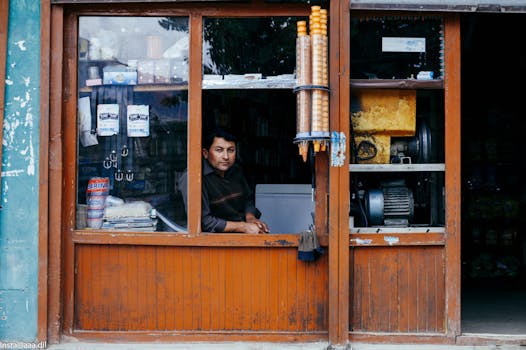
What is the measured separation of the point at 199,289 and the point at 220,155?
129cm

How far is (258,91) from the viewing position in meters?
5.75

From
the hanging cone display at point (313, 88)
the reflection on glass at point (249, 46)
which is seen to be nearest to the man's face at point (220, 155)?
the reflection on glass at point (249, 46)

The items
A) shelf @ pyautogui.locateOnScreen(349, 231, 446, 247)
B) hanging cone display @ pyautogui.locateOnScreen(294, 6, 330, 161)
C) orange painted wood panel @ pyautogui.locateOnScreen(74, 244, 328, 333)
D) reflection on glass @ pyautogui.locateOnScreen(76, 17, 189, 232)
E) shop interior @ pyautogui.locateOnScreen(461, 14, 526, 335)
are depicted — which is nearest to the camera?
hanging cone display @ pyautogui.locateOnScreen(294, 6, 330, 161)

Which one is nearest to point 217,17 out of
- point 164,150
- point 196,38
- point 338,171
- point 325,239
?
point 196,38

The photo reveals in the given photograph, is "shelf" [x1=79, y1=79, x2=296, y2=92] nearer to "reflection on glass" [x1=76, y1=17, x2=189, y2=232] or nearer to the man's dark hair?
"reflection on glass" [x1=76, y1=17, x2=189, y2=232]

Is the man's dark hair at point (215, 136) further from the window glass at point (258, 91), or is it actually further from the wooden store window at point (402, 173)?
the wooden store window at point (402, 173)

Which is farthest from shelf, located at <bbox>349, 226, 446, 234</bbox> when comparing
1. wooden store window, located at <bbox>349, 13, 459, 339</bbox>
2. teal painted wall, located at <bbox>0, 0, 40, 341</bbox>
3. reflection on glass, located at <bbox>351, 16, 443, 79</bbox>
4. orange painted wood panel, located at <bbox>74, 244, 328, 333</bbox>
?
teal painted wall, located at <bbox>0, 0, 40, 341</bbox>

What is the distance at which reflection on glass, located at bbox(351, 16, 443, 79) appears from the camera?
543 centimetres

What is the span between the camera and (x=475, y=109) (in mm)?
9219

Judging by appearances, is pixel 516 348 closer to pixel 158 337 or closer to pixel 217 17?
pixel 158 337

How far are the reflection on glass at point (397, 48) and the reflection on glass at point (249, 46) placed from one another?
0.59m

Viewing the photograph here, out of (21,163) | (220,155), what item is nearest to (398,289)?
(220,155)

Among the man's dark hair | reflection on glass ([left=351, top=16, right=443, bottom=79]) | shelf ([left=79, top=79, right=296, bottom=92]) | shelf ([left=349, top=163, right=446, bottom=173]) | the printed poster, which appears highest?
reflection on glass ([left=351, top=16, right=443, bottom=79])

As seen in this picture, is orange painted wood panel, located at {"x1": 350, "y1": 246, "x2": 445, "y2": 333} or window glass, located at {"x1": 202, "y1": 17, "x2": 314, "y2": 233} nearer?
orange painted wood panel, located at {"x1": 350, "y1": 246, "x2": 445, "y2": 333}
